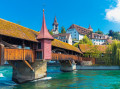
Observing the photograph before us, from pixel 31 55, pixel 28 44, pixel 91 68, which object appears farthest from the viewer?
pixel 91 68

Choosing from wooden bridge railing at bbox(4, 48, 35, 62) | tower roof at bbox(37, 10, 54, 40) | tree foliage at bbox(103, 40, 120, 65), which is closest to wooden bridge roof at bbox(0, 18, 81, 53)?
tower roof at bbox(37, 10, 54, 40)

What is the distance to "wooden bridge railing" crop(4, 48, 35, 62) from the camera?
11897 millimetres

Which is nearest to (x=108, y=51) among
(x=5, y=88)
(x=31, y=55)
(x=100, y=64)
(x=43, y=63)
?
(x=100, y=64)

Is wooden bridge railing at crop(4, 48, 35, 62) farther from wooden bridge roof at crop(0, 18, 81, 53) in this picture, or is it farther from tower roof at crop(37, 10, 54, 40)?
tower roof at crop(37, 10, 54, 40)

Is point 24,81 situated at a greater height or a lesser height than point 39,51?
lesser

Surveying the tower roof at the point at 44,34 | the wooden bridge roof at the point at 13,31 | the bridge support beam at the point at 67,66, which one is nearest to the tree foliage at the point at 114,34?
the bridge support beam at the point at 67,66

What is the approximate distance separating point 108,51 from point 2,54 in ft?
87.6

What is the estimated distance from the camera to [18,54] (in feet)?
42.4

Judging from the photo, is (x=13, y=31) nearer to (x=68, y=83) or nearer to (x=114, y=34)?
(x=68, y=83)

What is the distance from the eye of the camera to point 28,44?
654 inches

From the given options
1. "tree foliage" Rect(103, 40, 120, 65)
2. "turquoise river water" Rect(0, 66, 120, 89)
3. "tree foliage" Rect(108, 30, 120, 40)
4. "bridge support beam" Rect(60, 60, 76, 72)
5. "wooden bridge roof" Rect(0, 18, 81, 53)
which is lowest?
"turquoise river water" Rect(0, 66, 120, 89)

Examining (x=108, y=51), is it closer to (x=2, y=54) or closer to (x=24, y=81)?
(x=24, y=81)

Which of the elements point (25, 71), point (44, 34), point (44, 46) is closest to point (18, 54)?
point (44, 46)

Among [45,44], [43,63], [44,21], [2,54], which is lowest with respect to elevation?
[43,63]
